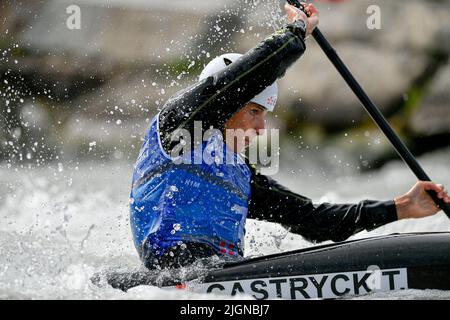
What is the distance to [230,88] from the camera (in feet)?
12.1

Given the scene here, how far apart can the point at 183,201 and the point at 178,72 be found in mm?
8866

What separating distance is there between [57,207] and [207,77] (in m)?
2.48

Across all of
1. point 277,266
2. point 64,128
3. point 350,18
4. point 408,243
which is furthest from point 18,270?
point 350,18

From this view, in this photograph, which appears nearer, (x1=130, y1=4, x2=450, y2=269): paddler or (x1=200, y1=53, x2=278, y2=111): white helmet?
(x1=130, y1=4, x2=450, y2=269): paddler

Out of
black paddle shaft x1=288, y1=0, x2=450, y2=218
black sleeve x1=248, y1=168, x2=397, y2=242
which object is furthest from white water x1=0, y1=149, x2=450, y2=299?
black paddle shaft x1=288, y1=0, x2=450, y2=218

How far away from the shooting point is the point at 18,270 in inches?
165

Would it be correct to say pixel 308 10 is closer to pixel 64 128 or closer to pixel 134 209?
pixel 134 209

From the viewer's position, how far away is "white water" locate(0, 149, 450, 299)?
388 centimetres

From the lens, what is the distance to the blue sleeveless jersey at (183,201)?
374cm

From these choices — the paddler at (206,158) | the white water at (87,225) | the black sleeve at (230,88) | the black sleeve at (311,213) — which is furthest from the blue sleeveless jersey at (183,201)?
the black sleeve at (311,213)

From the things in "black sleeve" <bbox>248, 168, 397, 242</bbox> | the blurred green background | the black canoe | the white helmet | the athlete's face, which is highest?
the blurred green background

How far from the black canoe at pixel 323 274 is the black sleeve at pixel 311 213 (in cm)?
67

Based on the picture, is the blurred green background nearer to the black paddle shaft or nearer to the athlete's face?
the black paddle shaft
